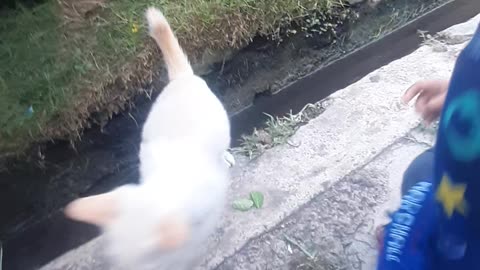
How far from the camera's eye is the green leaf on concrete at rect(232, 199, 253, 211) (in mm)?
2010

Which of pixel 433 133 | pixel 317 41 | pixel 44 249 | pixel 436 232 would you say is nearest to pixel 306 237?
pixel 433 133

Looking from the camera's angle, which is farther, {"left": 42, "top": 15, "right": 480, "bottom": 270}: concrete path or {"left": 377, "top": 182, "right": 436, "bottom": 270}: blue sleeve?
{"left": 42, "top": 15, "right": 480, "bottom": 270}: concrete path

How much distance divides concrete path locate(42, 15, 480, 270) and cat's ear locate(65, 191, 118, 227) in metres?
0.50

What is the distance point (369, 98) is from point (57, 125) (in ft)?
3.76

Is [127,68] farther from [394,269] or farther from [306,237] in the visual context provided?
[394,269]

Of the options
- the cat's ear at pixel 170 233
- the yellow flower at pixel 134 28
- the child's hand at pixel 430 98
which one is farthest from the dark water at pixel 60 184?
the child's hand at pixel 430 98

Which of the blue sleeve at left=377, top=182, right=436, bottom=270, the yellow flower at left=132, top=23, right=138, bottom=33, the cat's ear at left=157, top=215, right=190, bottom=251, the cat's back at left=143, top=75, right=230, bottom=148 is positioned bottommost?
the blue sleeve at left=377, top=182, right=436, bottom=270

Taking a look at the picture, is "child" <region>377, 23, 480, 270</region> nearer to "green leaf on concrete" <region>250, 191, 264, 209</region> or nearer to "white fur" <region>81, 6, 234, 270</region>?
"white fur" <region>81, 6, 234, 270</region>

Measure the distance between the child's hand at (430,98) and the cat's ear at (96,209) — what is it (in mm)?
676

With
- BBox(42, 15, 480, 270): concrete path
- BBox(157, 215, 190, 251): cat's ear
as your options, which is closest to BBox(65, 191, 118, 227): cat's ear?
BBox(157, 215, 190, 251): cat's ear

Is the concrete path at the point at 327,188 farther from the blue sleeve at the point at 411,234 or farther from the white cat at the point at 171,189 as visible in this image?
the blue sleeve at the point at 411,234

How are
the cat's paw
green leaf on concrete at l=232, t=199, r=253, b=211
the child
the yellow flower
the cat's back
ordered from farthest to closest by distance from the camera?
1. the yellow flower
2. the cat's paw
3. green leaf on concrete at l=232, t=199, r=253, b=211
4. the cat's back
5. the child

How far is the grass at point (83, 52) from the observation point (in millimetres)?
2314

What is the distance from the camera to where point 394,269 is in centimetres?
117
